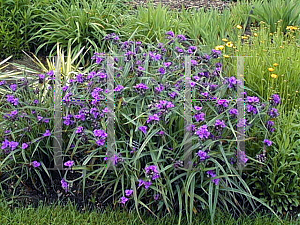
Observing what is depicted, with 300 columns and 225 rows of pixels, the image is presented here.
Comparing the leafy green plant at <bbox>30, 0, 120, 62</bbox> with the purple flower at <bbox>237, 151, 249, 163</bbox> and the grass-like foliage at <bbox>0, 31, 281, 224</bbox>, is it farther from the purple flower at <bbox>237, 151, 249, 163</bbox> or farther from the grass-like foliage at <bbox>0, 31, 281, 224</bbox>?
the purple flower at <bbox>237, 151, 249, 163</bbox>

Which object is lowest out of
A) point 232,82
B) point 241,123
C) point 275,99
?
point 241,123

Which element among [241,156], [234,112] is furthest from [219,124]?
[241,156]

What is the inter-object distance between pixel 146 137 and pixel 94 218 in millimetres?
658

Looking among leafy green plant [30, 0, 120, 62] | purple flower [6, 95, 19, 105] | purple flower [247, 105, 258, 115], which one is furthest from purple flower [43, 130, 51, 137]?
leafy green plant [30, 0, 120, 62]

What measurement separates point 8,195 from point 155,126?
47.0 inches

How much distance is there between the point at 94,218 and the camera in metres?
2.88

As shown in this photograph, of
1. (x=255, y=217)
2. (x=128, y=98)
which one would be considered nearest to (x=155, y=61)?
(x=128, y=98)

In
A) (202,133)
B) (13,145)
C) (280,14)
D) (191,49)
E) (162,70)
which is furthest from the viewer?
(280,14)

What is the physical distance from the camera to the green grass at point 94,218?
2.83 m

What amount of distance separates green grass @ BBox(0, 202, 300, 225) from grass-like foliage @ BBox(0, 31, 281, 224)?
0.07 meters

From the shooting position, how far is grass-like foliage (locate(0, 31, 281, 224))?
279cm

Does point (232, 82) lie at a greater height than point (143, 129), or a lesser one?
greater

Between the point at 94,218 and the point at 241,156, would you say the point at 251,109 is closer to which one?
the point at 241,156

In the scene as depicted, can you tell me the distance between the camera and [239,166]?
9.46 ft
